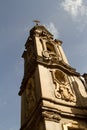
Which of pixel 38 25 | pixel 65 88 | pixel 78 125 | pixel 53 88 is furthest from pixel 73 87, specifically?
pixel 38 25

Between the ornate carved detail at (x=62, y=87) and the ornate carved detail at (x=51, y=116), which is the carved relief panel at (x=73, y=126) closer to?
the ornate carved detail at (x=51, y=116)

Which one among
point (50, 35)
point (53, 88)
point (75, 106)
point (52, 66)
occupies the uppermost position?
point (50, 35)

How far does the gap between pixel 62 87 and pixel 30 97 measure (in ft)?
8.02

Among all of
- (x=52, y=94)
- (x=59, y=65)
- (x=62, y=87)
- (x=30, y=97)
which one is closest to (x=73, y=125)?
(x=52, y=94)

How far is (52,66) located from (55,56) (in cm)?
281

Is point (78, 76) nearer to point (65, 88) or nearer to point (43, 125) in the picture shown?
point (65, 88)

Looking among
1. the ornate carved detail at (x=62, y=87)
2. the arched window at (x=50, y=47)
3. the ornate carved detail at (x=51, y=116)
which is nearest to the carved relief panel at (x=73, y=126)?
the ornate carved detail at (x=51, y=116)

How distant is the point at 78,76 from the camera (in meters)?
21.2

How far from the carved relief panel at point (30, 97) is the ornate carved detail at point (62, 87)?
67.3 inches

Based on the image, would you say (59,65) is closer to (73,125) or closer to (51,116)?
(73,125)

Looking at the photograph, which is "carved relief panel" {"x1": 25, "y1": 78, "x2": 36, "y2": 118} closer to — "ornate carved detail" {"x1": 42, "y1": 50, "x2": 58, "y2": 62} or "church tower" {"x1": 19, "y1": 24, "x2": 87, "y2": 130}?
"church tower" {"x1": 19, "y1": 24, "x2": 87, "y2": 130}

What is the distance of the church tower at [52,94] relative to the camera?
15398 mm

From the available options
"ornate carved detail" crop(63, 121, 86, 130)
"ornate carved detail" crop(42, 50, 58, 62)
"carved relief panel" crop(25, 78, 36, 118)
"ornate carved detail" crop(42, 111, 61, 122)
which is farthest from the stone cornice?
"ornate carved detail" crop(63, 121, 86, 130)

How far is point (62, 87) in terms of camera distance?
1888 centimetres
